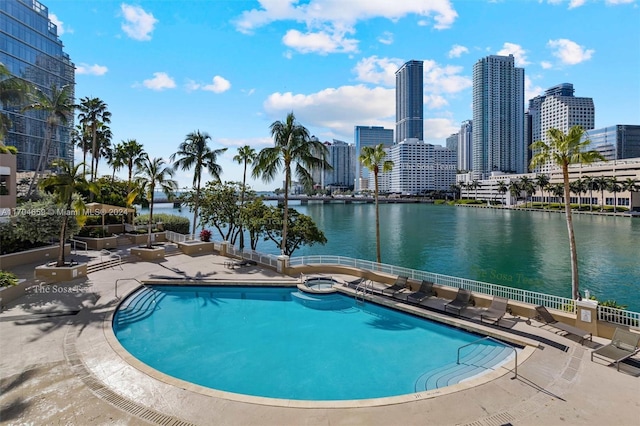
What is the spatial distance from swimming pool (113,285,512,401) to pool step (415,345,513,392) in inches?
1.0

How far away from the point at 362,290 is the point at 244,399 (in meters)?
9.18

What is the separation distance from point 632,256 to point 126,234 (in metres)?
53.3

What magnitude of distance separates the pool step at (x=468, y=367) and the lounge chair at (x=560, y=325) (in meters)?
1.92

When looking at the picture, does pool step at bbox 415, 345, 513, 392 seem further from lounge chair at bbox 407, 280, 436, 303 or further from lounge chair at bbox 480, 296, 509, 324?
lounge chair at bbox 407, 280, 436, 303

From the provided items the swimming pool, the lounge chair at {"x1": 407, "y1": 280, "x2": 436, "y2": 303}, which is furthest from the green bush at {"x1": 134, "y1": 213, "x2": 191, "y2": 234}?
the lounge chair at {"x1": 407, "y1": 280, "x2": 436, "y2": 303}

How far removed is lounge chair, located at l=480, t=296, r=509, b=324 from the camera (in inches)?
451

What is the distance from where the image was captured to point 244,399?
23.1 ft

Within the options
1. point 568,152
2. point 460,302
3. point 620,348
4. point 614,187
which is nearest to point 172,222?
point 460,302

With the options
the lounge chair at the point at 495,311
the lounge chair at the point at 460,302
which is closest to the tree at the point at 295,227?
the lounge chair at the point at 460,302

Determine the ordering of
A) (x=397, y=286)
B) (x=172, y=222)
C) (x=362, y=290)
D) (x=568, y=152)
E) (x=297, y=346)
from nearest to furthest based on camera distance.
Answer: (x=297, y=346)
(x=568, y=152)
(x=397, y=286)
(x=362, y=290)
(x=172, y=222)

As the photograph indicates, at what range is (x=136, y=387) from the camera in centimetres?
743

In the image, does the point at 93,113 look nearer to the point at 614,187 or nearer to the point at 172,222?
the point at 172,222

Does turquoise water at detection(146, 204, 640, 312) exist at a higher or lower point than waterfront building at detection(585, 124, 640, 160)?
lower

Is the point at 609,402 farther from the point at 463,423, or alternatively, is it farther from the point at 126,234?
the point at 126,234
